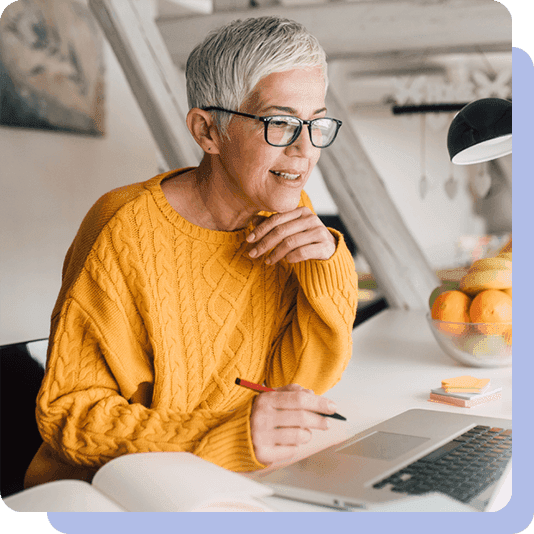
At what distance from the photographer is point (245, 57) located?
0.78 metres

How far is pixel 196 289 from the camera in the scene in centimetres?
91

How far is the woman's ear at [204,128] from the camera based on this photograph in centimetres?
84

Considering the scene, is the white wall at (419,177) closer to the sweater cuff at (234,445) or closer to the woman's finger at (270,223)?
the woman's finger at (270,223)

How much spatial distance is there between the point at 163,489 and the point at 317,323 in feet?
1.27

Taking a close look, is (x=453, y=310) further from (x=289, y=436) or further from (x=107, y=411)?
(x=107, y=411)

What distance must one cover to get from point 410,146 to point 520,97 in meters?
0.47

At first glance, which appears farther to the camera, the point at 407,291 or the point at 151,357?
the point at 407,291

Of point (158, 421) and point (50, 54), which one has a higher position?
point (50, 54)

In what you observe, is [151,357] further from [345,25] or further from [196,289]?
[345,25]

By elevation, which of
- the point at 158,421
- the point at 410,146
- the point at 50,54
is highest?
the point at 50,54

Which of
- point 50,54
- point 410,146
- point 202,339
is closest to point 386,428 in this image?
point 202,339

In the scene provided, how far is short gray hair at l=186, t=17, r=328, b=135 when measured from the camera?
0.77m

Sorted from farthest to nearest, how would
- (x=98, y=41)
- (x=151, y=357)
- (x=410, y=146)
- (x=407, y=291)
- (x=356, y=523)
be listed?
(x=407, y=291), (x=410, y=146), (x=98, y=41), (x=151, y=357), (x=356, y=523)

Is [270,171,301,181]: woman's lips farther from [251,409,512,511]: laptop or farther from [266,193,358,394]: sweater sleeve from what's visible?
[251,409,512,511]: laptop
